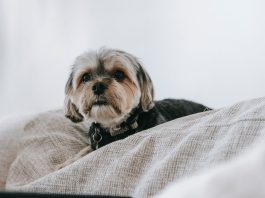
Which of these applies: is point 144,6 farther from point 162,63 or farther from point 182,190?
point 182,190

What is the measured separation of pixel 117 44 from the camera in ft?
8.27

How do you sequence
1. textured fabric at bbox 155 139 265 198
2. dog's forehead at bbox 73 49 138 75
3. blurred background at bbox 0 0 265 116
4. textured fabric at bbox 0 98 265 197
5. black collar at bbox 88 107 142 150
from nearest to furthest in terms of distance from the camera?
textured fabric at bbox 155 139 265 198, textured fabric at bbox 0 98 265 197, black collar at bbox 88 107 142 150, dog's forehead at bbox 73 49 138 75, blurred background at bbox 0 0 265 116

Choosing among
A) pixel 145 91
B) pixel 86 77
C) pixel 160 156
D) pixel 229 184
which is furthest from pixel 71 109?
pixel 229 184

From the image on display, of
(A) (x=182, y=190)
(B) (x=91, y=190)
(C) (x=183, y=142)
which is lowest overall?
(B) (x=91, y=190)

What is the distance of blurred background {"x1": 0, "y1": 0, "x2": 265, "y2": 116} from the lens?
7.34ft

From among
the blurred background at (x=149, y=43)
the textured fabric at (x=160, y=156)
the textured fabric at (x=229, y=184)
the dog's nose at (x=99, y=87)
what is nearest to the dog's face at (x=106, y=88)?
the dog's nose at (x=99, y=87)

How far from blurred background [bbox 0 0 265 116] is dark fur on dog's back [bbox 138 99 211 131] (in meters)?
0.44

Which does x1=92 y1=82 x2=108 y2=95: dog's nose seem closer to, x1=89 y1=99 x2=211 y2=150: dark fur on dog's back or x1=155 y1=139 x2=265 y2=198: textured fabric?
x1=89 y1=99 x2=211 y2=150: dark fur on dog's back

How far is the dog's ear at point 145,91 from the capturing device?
165cm

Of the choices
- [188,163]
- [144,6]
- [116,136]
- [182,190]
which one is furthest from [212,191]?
[144,6]

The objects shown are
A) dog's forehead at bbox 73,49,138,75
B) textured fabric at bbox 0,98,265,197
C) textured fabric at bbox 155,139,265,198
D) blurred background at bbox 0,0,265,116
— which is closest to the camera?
textured fabric at bbox 155,139,265,198

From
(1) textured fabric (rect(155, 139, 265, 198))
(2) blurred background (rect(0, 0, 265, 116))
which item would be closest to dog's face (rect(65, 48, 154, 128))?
(2) blurred background (rect(0, 0, 265, 116))

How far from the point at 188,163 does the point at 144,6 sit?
170 centimetres

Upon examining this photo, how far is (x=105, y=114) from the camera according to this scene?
1.62 m
